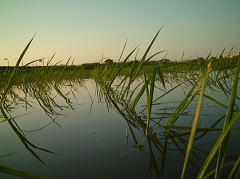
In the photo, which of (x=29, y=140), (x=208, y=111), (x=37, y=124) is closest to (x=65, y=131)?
(x=29, y=140)

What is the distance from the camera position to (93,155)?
0.74 m

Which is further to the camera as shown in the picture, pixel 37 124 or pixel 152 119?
pixel 37 124

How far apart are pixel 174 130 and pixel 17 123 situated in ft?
3.40

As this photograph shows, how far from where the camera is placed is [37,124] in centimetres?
128

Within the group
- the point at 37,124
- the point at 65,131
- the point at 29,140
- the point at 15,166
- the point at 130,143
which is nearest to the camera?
the point at 15,166

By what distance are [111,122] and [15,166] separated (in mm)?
587

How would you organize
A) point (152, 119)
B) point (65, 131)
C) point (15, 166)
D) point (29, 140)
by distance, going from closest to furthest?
point (15, 166)
point (29, 140)
point (65, 131)
point (152, 119)

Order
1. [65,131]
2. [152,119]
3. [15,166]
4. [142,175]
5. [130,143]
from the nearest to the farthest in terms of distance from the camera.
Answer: [142,175] → [15,166] → [130,143] → [65,131] → [152,119]

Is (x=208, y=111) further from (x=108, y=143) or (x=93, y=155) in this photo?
(x=93, y=155)

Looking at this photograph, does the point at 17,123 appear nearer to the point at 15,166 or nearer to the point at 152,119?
the point at 15,166

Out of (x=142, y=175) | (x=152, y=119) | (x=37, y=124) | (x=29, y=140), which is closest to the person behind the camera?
(x=142, y=175)

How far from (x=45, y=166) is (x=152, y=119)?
0.68 m

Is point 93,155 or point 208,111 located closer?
point 93,155

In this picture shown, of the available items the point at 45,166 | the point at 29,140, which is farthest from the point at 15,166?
the point at 29,140
